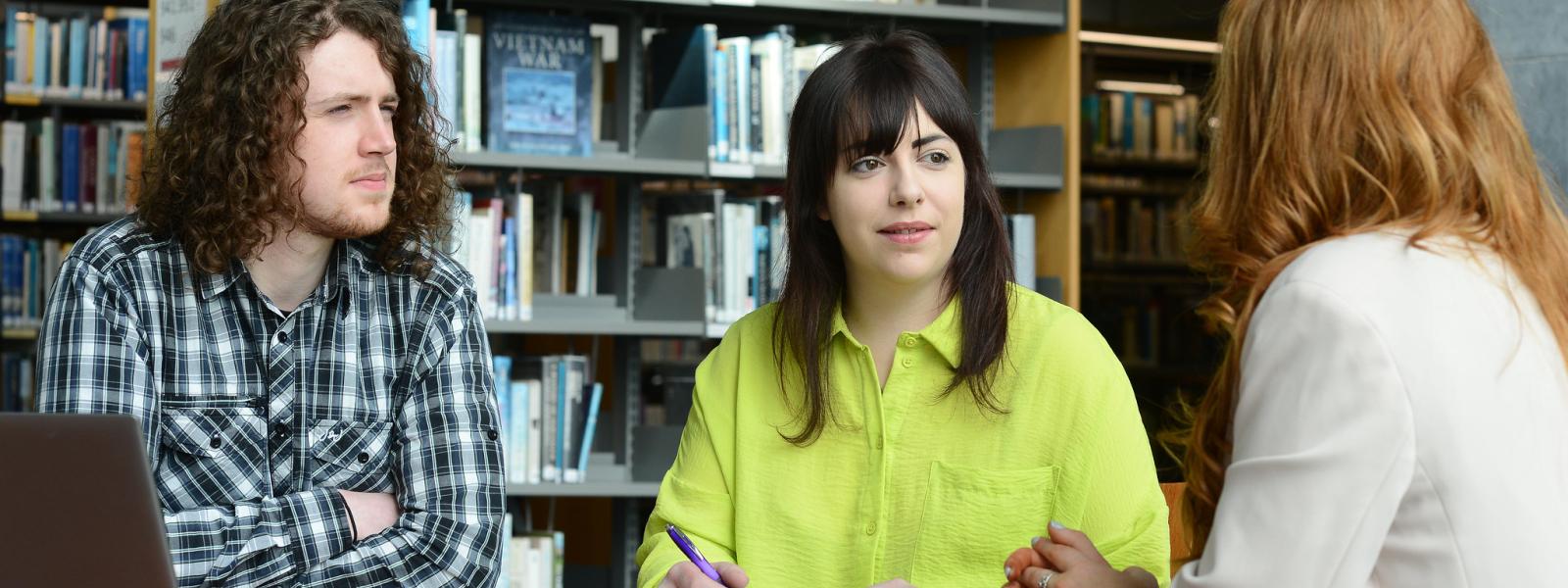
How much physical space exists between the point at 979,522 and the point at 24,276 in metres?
4.97

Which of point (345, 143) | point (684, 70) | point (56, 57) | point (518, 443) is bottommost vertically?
point (518, 443)

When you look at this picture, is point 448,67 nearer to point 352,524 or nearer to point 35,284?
point 352,524

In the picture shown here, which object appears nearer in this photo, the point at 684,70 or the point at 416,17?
the point at 416,17

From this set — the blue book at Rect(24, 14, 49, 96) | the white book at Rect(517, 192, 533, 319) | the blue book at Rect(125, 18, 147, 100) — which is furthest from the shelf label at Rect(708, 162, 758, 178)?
the blue book at Rect(24, 14, 49, 96)

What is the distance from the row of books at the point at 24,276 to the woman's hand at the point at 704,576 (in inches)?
185

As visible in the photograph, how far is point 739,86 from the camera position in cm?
337

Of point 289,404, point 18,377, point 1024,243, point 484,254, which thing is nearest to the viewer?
point 289,404

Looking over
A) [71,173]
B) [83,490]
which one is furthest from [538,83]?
[71,173]

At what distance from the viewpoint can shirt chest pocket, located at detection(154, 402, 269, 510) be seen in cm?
155

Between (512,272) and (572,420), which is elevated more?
(512,272)

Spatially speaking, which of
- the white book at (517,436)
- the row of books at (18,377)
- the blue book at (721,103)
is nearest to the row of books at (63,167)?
the row of books at (18,377)

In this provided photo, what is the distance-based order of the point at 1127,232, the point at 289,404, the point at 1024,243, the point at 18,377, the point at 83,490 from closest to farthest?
the point at 83,490, the point at 289,404, the point at 1024,243, the point at 18,377, the point at 1127,232

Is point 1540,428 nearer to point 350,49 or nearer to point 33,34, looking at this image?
point 350,49

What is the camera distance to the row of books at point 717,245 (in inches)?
131
